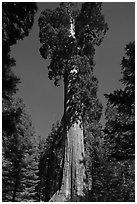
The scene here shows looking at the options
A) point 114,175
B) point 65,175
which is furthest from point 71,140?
point 114,175

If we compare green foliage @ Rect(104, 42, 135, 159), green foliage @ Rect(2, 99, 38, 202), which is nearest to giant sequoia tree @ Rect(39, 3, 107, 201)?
green foliage @ Rect(104, 42, 135, 159)

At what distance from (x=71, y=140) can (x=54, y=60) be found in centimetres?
451

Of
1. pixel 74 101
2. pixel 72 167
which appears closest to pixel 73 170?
pixel 72 167

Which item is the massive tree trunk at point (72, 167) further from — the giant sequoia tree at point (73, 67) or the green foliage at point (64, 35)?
the green foliage at point (64, 35)

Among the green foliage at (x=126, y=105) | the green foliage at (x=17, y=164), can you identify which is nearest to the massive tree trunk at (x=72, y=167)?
the green foliage at (x=126, y=105)

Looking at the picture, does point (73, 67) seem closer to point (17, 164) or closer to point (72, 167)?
point (72, 167)

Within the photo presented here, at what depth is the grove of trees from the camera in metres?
6.54

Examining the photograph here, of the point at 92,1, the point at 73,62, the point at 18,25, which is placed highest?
the point at 92,1

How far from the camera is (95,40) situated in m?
12.8

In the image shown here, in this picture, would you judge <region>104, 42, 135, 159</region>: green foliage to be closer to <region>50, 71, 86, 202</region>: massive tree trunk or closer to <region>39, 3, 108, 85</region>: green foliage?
<region>50, 71, 86, 202</region>: massive tree trunk

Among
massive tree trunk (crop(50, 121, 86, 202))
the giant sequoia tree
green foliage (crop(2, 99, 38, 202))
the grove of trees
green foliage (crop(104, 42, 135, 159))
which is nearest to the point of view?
the grove of trees

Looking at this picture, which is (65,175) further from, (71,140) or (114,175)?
(114,175)

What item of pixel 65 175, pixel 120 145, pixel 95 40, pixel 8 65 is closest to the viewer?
pixel 8 65

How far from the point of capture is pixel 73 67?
37.0 ft
